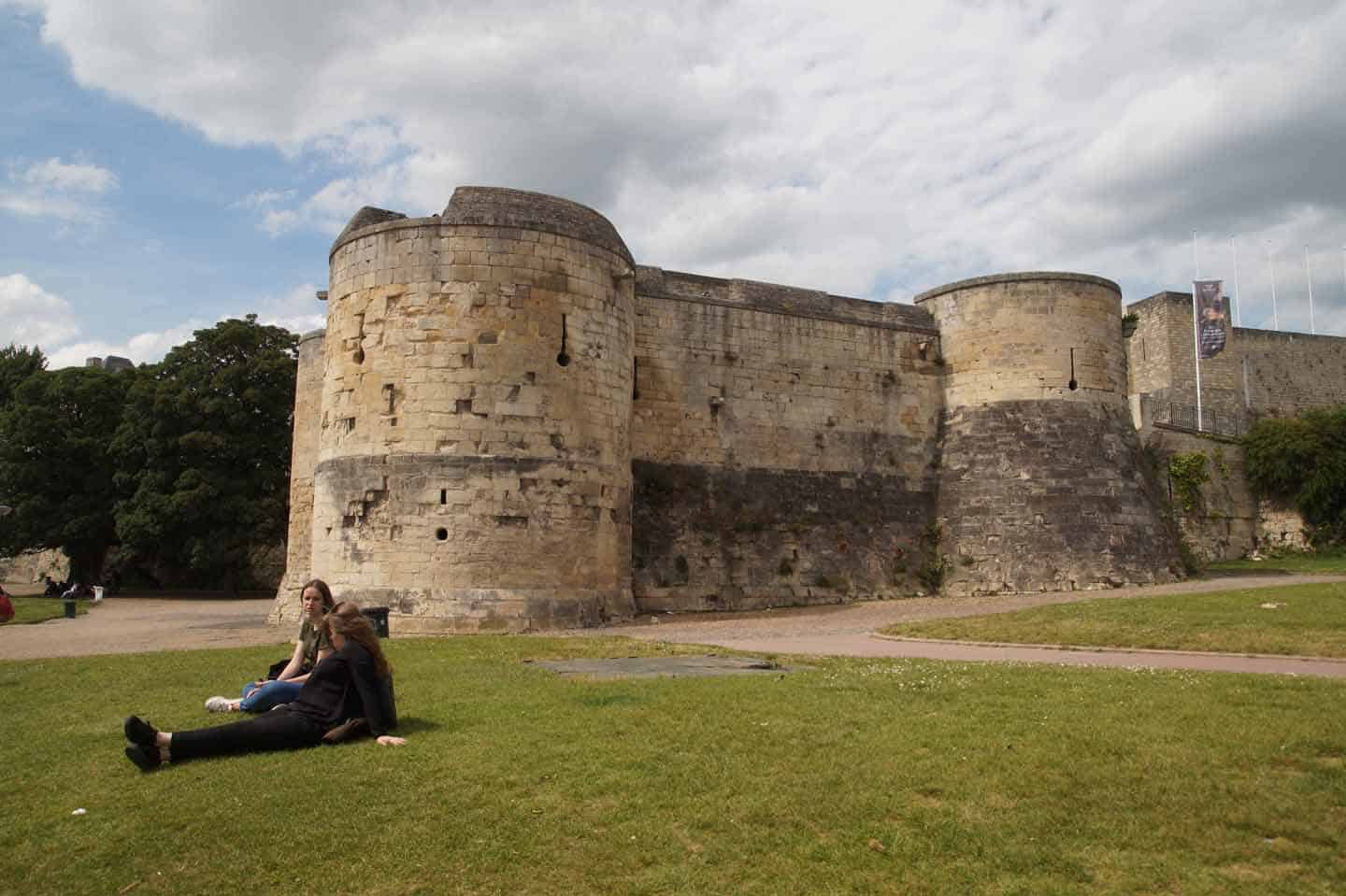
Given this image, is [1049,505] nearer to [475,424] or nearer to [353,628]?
[475,424]

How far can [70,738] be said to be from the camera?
7910 millimetres

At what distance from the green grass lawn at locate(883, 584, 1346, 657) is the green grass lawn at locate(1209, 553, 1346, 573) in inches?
321

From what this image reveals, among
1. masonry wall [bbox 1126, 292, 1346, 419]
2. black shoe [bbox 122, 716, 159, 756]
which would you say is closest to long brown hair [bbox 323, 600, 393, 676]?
black shoe [bbox 122, 716, 159, 756]

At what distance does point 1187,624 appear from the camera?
13.7 meters

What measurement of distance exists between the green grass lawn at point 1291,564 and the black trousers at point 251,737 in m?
24.5

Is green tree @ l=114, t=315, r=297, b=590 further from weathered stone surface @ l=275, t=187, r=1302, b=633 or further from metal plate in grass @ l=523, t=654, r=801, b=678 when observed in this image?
metal plate in grass @ l=523, t=654, r=801, b=678

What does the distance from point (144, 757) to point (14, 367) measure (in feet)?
144

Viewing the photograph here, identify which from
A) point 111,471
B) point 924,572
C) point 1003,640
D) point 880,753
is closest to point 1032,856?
point 880,753

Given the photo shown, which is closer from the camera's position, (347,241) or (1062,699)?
(1062,699)

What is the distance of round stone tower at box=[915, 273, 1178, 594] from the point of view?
74.4 feet

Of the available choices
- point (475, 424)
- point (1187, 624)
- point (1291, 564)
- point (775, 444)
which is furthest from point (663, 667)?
point (1291, 564)

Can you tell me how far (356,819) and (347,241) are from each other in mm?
15176

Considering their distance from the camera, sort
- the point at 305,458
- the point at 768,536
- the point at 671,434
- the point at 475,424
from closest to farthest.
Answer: the point at 475,424 < the point at 671,434 < the point at 768,536 < the point at 305,458

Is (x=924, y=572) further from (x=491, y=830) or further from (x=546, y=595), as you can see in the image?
(x=491, y=830)
